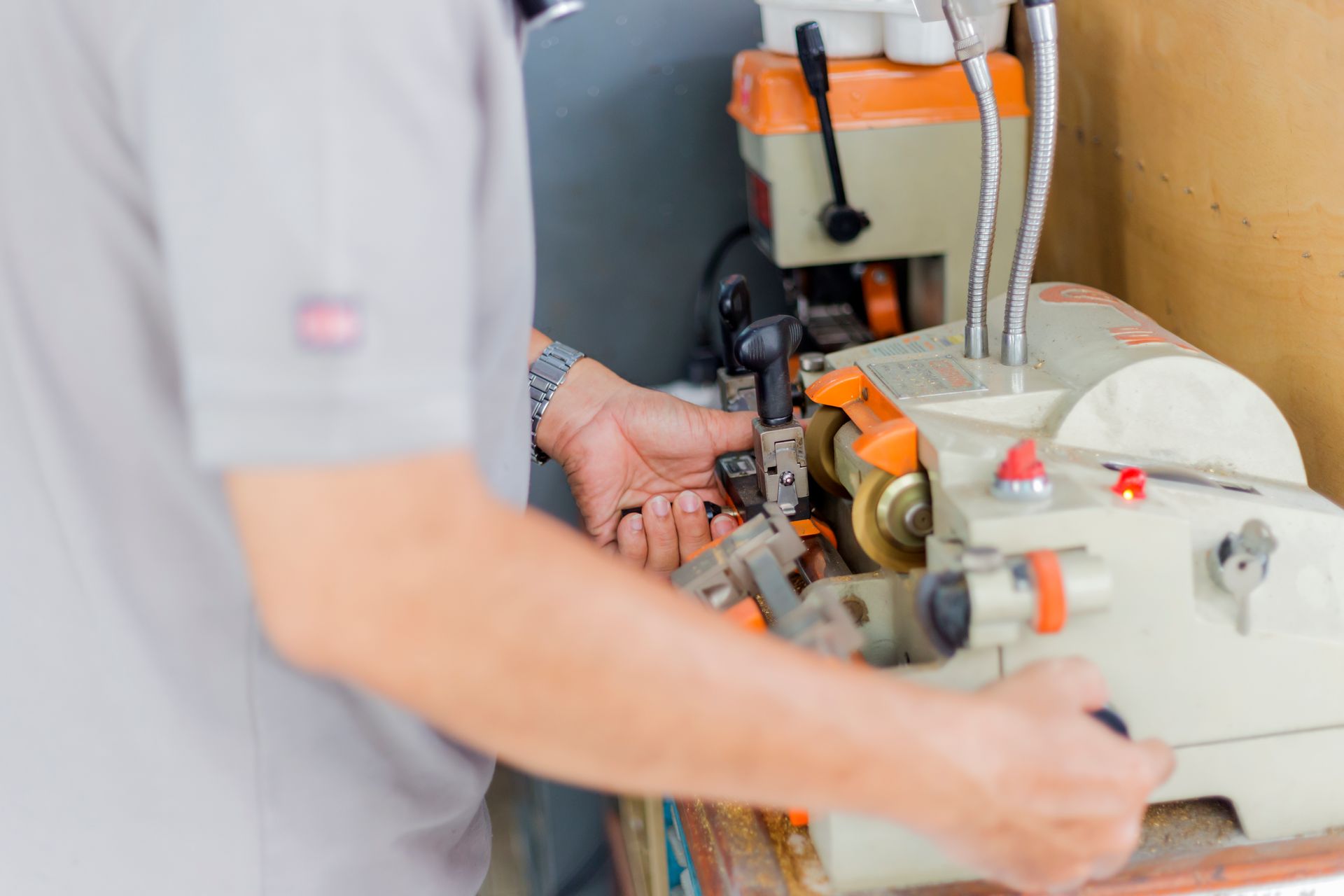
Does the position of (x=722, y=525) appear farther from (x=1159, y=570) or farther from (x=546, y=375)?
(x=1159, y=570)

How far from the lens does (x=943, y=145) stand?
1405 millimetres

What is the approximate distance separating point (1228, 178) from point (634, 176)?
100 cm

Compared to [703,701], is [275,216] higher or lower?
higher

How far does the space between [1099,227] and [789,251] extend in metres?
0.39

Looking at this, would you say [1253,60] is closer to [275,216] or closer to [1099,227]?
[1099,227]

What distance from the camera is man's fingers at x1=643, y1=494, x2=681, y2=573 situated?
4.14 feet

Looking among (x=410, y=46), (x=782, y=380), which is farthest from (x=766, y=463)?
(x=410, y=46)

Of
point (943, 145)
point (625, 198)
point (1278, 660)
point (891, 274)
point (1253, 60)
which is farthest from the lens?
point (625, 198)

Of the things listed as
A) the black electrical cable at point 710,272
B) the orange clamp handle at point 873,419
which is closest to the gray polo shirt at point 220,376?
the orange clamp handle at point 873,419

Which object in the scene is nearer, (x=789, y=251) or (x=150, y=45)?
(x=150, y=45)

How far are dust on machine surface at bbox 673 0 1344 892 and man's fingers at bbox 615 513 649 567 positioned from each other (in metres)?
0.26

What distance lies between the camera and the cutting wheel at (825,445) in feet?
3.50

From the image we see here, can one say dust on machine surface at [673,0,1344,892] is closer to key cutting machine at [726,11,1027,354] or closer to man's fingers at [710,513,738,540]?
man's fingers at [710,513,738,540]

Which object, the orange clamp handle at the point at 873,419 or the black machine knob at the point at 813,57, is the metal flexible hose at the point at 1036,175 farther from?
the black machine knob at the point at 813,57
